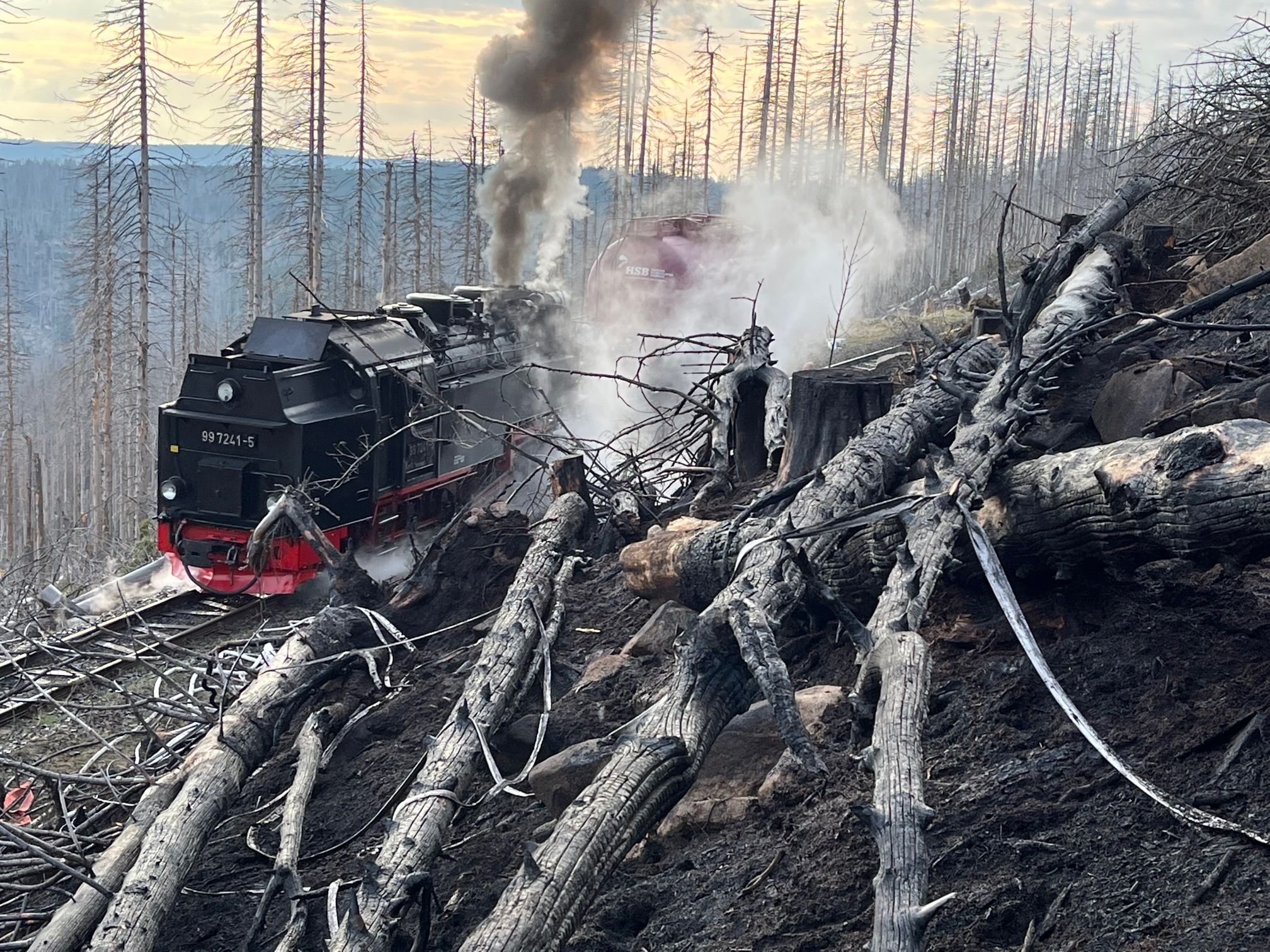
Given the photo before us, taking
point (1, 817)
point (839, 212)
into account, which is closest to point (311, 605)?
point (1, 817)

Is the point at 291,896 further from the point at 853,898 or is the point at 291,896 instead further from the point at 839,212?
the point at 839,212

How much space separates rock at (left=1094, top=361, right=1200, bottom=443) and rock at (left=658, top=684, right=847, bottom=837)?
2125 millimetres

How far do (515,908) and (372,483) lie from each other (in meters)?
8.15

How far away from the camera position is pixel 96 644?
665cm

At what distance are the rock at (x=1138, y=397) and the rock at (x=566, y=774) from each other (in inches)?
113

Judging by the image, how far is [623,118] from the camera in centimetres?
4409

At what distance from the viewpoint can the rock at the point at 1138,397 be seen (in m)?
5.18

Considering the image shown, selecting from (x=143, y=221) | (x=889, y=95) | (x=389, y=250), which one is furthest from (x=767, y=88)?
(x=143, y=221)

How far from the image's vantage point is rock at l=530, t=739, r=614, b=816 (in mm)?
3992

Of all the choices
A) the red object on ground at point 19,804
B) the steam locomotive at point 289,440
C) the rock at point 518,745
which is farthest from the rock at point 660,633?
the steam locomotive at point 289,440

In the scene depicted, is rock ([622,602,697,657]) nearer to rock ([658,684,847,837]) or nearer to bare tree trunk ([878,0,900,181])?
rock ([658,684,847,837])

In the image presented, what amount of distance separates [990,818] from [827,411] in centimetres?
320

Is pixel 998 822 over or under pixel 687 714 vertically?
under

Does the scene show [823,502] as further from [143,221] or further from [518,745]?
[143,221]
